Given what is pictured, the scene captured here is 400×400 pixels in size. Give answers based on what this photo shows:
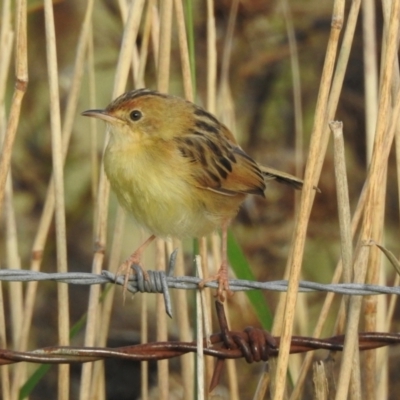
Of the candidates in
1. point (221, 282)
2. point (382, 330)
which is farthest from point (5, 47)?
point (382, 330)

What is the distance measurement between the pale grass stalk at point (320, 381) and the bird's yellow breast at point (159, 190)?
1.20 m

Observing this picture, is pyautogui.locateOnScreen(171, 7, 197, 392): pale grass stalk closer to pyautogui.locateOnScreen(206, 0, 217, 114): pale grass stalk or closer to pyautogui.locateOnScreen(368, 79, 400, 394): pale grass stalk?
pyautogui.locateOnScreen(206, 0, 217, 114): pale grass stalk

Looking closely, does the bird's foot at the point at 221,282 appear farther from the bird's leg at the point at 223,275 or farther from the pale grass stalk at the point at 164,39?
the pale grass stalk at the point at 164,39

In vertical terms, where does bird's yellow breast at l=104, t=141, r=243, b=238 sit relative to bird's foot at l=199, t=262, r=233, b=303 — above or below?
above

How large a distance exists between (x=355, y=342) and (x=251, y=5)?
4.56 metres

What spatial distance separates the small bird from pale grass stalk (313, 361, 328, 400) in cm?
91

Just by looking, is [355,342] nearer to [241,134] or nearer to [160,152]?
[160,152]

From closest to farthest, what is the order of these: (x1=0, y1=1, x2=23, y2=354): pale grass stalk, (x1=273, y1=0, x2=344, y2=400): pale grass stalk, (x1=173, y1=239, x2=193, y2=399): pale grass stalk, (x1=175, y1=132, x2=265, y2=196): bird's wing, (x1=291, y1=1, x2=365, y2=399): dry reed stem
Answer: (x1=273, y1=0, x2=344, y2=400): pale grass stalk, (x1=291, y1=1, x2=365, y2=399): dry reed stem, (x1=0, y1=1, x2=23, y2=354): pale grass stalk, (x1=173, y1=239, x2=193, y2=399): pale grass stalk, (x1=175, y1=132, x2=265, y2=196): bird's wing

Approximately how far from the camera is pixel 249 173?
402 cm

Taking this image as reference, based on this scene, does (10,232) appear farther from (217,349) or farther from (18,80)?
(217,349)

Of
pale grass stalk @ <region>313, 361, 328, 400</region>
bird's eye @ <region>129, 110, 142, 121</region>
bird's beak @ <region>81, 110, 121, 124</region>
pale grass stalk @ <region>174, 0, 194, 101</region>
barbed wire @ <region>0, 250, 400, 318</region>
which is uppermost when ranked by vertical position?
pale grass stalk @ <region>174, 0, 194, 101</region>

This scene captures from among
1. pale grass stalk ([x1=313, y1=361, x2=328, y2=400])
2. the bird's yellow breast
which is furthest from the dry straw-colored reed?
the bird's yellow breast

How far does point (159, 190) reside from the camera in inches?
145

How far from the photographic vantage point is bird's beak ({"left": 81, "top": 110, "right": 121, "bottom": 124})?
3684mm
